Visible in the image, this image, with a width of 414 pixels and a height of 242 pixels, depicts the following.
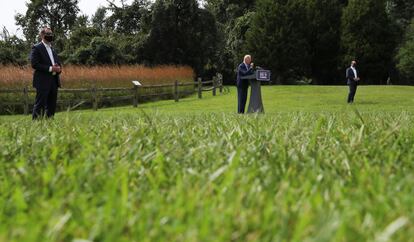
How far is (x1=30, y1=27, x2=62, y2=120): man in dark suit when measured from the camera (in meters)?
10.7

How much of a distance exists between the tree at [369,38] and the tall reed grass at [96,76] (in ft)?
65.2

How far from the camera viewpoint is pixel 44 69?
10750 mm

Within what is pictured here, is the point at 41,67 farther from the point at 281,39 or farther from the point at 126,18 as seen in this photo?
the point at 126,18

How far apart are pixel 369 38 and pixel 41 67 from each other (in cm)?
4504

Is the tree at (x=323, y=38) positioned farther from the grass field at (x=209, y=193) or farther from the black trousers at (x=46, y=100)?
the grass field at (x=209, y=193)

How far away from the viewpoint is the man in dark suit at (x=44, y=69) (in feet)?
35.1

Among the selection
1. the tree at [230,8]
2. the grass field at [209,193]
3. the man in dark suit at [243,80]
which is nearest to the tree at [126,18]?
the tree at [230,8]

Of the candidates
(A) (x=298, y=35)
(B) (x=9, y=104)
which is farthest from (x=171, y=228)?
(A) (x=298, y=35)

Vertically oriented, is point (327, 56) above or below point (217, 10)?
below

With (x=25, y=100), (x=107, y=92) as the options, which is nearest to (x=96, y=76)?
(x=107, y=92)

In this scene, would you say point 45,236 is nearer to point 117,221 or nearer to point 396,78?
point 117,221

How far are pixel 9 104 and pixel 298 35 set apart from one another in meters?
33.2

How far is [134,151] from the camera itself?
86.4 inches

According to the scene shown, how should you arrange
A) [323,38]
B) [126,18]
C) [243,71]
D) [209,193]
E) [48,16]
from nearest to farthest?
[209,193], [243,71], [323,38], [126,18], [48,16]
